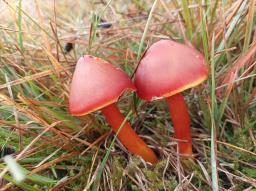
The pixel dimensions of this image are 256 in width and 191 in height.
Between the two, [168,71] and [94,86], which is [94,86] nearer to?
[94,86]

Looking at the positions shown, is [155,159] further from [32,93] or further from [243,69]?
[32,93]

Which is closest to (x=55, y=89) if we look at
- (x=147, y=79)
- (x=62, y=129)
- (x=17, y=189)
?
(x=62, y=129)

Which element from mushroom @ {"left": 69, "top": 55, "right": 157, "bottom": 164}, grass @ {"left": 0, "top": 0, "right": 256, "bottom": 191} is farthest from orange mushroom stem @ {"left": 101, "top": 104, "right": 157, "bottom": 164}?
mushroom @ {"left": 69, "top": 55, "right": 157, "bottom": 164}

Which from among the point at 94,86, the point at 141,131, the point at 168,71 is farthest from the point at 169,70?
the point at 141,131

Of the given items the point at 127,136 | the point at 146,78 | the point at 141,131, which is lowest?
the point at 141,131

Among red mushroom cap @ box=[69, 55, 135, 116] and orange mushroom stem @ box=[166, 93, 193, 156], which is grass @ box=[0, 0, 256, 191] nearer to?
orange mushroom stem @ box=[166, 93, 193, 156]
